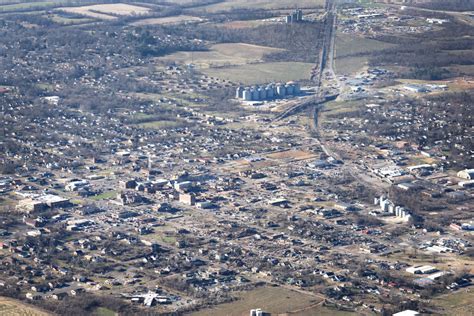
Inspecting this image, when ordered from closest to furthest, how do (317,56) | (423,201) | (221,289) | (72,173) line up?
→ (221,289) → (423,201) → (72,173) → (317,56)

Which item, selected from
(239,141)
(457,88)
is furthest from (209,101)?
(457,88)

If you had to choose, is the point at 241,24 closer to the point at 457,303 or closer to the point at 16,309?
the point at 457,303

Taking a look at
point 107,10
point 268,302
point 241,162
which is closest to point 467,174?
point 241,162

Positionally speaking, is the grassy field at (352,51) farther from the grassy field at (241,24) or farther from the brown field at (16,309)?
the brown field at (16,309)

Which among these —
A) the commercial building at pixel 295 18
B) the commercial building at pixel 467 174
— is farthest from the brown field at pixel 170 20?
the commercial building at pixel 467 174

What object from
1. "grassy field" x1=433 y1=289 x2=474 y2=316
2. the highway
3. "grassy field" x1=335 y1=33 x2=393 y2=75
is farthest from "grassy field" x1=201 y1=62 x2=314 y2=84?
"grassy field" x1=433 y1=289 x2=474 y2=316

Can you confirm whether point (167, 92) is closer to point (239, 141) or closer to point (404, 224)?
point (239, 141)
